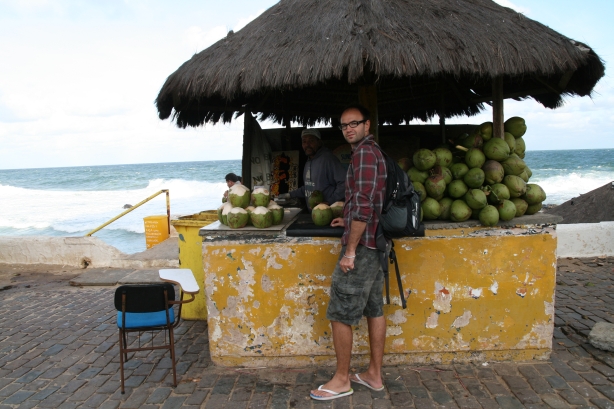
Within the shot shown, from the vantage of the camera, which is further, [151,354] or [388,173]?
[151,354]

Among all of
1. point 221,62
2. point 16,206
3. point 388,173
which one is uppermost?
point 221,62

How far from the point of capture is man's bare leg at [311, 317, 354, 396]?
3262 mm

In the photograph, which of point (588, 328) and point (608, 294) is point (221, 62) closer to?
point (588, 328)

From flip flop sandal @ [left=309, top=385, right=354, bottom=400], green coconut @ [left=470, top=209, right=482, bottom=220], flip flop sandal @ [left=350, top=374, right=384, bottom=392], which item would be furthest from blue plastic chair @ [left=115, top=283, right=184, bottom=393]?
green coconut @ [left=470, top=209, right=482, bottom=220]

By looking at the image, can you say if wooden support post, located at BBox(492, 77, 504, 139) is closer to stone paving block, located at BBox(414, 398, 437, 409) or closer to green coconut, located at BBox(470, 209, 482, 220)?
green coconut, located at BBox(470, 209, 482, 220)

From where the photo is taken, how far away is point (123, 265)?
25.5 ft

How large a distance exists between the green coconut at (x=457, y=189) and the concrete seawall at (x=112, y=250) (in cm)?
436

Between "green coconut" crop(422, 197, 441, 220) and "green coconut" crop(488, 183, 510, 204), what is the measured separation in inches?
17.1

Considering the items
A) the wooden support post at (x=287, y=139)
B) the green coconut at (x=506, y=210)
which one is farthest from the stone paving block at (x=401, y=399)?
the wooden support post at (x=287, y=139)

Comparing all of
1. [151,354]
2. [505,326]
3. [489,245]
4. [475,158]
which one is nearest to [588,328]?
[505,326]

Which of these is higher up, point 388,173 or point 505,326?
point 388,173

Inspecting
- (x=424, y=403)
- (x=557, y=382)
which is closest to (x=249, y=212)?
(x=424, y=403)

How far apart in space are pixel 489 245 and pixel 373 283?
1083mm

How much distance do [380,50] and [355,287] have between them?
182 centimetres
